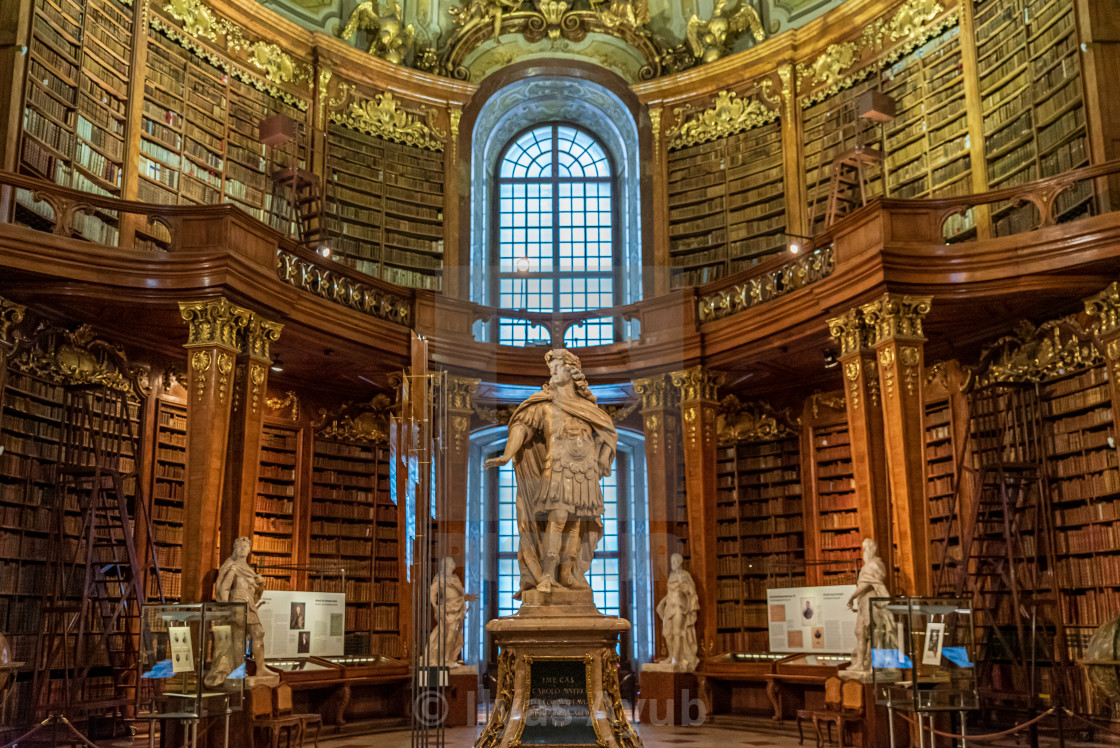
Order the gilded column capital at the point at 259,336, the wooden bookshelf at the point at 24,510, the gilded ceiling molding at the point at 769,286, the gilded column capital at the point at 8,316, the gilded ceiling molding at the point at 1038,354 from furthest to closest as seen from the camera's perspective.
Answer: the gilded ceiling molding at the point at 769,286 → the gilded column capital at the point at 259,336 → the gilded ceiling molding at the point at 1038,354 → the wooden bookshelf at the point at 24,510 → the gilded column capital at the point at 8,316

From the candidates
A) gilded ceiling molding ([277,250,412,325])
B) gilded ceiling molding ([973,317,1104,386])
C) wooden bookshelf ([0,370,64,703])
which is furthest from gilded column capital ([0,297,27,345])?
gilded ceiling molding ([973,317,1104,386])

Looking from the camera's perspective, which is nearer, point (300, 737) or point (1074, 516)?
point (300, 737)

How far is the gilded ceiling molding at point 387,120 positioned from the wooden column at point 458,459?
3.35 m

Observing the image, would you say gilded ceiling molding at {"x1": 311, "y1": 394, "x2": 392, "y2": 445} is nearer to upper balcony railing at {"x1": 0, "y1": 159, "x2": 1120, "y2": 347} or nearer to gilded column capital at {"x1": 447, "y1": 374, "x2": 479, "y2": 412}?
gilded column capital at {"x1": 447, "y1": 374, "x2": 479, "y2": 412}

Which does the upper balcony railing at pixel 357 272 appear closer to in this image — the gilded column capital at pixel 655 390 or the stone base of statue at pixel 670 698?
the gilded column capital at pixel 655 390

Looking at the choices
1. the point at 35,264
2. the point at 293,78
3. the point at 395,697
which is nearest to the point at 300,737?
the point at 395,697

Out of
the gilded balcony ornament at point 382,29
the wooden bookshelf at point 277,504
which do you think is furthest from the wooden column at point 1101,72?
the wooden bookshelf at point 277,504

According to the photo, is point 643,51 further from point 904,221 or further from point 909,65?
point 904,221

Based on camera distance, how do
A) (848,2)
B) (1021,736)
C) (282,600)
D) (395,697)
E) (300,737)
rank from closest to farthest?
1. (300,737)
2. (1021,736)
3. (282,600)
4. (395,697)
5. (848,2)

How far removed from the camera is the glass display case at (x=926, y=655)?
4.82m

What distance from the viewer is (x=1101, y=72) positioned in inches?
336

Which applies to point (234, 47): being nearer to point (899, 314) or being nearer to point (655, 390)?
point (655, 390)

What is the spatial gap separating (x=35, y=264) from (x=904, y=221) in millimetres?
6683

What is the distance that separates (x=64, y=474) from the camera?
8.66m
